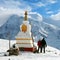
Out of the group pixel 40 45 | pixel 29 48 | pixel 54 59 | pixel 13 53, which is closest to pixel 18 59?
pixel 54 59

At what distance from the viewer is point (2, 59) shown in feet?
83.3

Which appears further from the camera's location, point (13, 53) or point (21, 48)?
point (21, 48)

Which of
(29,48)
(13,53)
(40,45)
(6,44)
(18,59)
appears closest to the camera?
(18,59)

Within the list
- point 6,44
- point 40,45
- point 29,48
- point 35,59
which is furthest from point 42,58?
point 6,44

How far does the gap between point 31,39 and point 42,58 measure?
1269 cm

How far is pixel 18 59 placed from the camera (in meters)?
25.0

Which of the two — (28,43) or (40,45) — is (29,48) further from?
(40,45)

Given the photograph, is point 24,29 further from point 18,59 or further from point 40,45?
point 18,59

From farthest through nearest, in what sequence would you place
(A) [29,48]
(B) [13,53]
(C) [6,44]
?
(C) [6,44] < (A) [29,48] < (B) [13,53]

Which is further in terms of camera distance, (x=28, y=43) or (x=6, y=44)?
(x=6, y=44)

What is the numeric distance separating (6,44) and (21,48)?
11.2m

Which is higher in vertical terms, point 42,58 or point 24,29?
point 24,29

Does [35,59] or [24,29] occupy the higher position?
[24,29]

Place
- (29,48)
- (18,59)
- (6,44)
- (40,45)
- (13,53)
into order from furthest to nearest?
(6,44), (29,48), (40,45), (13,53), (18,59)
